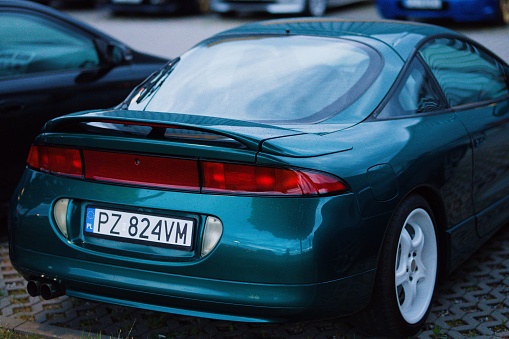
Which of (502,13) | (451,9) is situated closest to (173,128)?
(451,9)

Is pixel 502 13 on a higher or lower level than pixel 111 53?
lower

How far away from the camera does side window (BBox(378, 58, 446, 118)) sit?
400cm

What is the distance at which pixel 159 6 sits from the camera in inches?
660

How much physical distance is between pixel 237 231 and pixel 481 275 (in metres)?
1.95

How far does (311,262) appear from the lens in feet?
10.7

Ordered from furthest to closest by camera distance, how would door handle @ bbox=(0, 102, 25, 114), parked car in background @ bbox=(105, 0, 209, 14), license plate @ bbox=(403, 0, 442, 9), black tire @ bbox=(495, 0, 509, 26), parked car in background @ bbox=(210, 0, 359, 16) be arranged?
Result: parked car in background @ bbox=(105, 0, 209, 14)
parked car in background @ bbox=(210, 0, 359, 16)
license plate @ bbox=(403, 0, 442, 9)
black tire @ bbox=(495, 0, 509, 26)
door handle @ bbox=(0, 102, 25, 114)

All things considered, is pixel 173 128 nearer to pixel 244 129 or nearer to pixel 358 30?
pixel 244 129

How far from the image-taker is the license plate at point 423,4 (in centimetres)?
1341

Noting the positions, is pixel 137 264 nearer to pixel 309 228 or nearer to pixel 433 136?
pixel 309 228

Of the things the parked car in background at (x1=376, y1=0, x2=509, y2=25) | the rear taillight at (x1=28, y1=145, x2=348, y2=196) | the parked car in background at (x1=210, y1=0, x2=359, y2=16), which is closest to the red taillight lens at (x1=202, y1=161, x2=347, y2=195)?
the rear taillight at (x1=28, y1=145, x2=348, y2=196)

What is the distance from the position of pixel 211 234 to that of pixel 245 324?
93 cm

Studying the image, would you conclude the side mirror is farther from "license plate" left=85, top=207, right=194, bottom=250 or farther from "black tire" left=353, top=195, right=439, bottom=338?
"black tire" left=353, top=195, right=439, bottom=338

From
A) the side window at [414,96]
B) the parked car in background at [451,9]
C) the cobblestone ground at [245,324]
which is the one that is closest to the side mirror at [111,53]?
the cobblestone ground at [245,324]

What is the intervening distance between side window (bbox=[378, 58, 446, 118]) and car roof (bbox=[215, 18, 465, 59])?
11 centimetres
